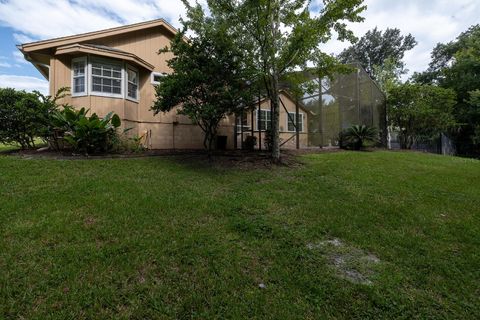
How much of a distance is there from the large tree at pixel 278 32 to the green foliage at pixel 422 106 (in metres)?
9.17

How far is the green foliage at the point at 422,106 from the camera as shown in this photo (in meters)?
14.3

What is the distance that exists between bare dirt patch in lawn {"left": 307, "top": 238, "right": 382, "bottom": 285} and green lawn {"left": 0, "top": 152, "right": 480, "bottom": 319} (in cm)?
3

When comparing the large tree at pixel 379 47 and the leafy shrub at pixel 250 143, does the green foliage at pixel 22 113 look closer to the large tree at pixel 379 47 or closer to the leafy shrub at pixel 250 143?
the leafy shrub at pixel 250 143

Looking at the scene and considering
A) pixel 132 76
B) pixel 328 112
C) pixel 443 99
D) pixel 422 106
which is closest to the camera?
pixel 132 76

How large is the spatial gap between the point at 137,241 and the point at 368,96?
14018mm

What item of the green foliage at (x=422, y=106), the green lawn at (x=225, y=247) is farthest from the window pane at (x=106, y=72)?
the green foliage at (x=422, y=106)

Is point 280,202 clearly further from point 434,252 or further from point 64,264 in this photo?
point 64,264

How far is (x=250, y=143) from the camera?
39.1ft

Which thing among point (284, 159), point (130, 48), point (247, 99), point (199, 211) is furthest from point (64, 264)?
point (130, 48)

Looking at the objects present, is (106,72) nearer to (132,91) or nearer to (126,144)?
(132,91)

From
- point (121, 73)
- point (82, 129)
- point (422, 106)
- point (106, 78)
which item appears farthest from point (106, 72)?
point (422, 106)

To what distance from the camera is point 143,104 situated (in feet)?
35.8

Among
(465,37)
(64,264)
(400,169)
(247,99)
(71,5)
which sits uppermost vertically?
(465,37)

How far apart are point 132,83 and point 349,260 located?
1026cm
